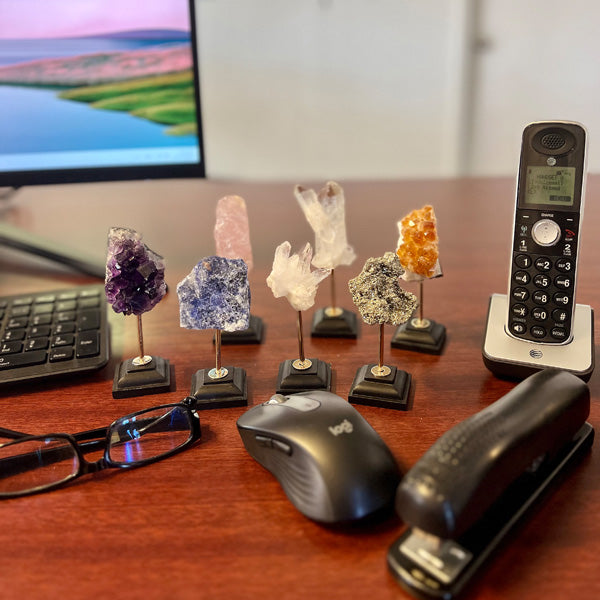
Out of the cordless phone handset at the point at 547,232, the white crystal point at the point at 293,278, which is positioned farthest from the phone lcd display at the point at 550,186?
the white crystal point at the point at 293,278

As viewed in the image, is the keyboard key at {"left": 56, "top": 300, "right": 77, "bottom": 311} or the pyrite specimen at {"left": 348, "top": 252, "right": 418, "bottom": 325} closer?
the pyrite specimen at {"left": 348, "top": 252, "right": 418, "bottom": 325}

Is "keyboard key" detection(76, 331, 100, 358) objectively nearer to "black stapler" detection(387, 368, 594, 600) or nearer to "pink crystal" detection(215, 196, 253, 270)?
"pink crystal" detection(215, 196, 253, 270)

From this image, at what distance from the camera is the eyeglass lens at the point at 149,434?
0.55m

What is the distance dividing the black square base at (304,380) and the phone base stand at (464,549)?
21cm

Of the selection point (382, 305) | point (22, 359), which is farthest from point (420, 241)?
point (22, 359)

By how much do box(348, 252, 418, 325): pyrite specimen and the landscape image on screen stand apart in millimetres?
368

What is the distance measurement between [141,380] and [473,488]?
0.35 m

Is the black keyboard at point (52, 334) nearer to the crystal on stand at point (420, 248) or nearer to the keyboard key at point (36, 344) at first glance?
the keyboard key at point (36, 344)

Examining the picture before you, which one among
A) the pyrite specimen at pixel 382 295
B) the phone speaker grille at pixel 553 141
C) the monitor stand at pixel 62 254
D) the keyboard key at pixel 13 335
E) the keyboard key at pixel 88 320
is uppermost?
the phone speaker grille at pixel 553 141

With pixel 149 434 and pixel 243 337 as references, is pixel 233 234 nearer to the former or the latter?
pixel 243 337

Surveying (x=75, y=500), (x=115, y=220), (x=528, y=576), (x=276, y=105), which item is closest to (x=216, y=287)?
(x=75, y=500)

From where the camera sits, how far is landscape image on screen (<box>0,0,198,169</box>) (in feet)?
2.62

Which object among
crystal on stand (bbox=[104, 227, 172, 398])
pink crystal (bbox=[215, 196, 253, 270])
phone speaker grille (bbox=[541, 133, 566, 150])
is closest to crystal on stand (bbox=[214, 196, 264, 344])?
pink crystal (bbox=[215, 196, 253, 270])

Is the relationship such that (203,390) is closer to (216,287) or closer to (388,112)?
(216,287)
